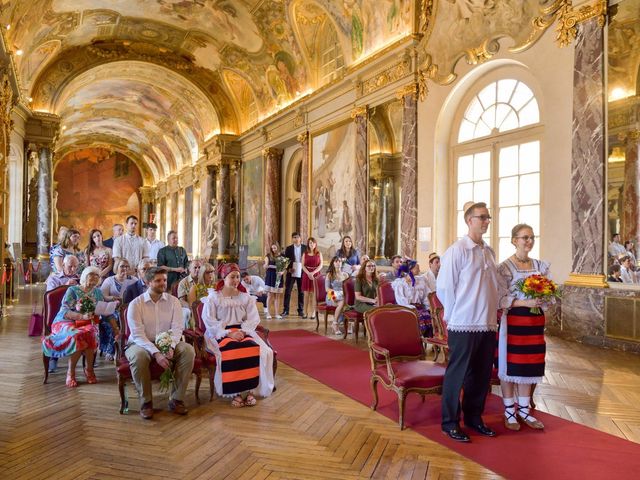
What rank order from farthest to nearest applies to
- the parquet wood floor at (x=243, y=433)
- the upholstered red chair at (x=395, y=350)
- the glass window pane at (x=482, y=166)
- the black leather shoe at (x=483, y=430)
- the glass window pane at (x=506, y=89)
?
1. the glass window pane at (x=482, y=166)
2. the glass window pane at (x=506, y=89)
3. the upholstered red chair at (x=395, y=350)
4. the black leather shoe at (x=483, y=430)
5. the parquet wood floor at (x=243, y=433)

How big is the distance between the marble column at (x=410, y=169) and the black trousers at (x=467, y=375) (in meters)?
7.28

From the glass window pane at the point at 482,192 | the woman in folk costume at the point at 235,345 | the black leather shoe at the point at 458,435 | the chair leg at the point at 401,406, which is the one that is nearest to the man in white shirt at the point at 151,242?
the woman in folk costume at the point at 235,345

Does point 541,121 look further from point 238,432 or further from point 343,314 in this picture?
point 238,432

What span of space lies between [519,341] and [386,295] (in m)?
3.51

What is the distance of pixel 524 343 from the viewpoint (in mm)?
4336

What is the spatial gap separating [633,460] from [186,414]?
11.8ft

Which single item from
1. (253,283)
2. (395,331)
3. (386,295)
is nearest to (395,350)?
(395,331)

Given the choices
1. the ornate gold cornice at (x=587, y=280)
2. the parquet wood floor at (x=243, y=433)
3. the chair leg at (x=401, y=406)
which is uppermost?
the ornate gold cornice at (x=587, y=280)

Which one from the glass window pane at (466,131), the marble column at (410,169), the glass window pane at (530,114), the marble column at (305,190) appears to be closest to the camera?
the glass window pane at (530,114)

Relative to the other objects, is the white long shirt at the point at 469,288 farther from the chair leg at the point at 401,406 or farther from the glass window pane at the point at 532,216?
the glass window pane at the point at 532,216

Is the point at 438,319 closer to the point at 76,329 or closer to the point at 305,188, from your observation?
the point at 76,329

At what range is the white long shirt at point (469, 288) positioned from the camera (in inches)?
155

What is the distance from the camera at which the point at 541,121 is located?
28.8ft

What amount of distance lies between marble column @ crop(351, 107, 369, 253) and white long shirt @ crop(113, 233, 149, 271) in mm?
5865
